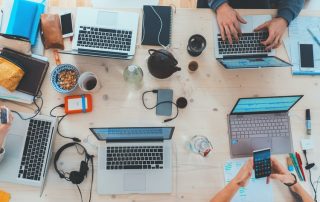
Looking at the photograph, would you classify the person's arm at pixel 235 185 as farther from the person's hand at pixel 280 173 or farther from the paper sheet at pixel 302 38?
the paper sheet at pixel 302 38

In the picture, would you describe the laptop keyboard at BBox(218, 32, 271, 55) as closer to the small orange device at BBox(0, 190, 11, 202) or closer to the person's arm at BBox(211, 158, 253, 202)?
the person's arm at BBox(211, 158, 253, 202)

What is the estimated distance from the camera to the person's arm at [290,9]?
4.49 ft

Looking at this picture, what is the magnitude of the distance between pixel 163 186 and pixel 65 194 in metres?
0.42

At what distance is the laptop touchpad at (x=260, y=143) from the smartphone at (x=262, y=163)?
10 centimetres

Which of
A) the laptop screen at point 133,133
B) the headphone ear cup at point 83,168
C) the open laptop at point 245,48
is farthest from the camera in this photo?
the open laptop at point 245,48

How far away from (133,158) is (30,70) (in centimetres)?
61

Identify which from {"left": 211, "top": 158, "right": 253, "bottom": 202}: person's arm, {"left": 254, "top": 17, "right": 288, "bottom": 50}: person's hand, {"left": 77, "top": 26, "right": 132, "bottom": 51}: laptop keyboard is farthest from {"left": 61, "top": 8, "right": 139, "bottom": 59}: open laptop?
{"left": 211, "top": 158, "right": 253, "bottom": 202}: person's arm

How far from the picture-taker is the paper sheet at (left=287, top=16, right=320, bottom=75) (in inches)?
54.3

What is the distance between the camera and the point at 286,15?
53.8 inches

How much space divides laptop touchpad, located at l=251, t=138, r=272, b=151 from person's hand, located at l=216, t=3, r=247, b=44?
1.53ft

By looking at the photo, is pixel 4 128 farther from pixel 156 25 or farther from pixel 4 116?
pixel 156 25

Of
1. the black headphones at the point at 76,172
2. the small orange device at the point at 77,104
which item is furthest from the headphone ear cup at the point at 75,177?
the small orange device at the point at 77,104

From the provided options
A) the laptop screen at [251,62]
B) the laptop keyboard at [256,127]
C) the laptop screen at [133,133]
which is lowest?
the laptop screen at [133,133]

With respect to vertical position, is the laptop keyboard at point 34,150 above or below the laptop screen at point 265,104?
below
